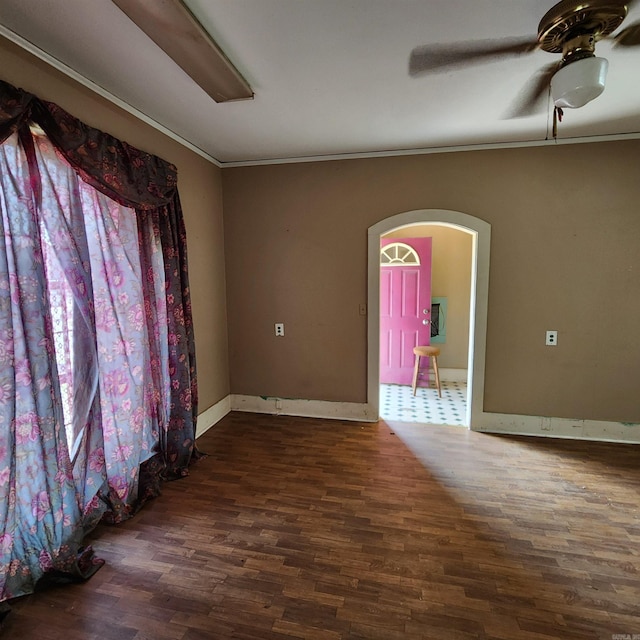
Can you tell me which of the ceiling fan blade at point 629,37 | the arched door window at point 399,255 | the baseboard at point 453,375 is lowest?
the baseboard at point 453,375

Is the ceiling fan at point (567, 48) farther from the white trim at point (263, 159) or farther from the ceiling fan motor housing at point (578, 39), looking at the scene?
the white trim at point (263, 159)

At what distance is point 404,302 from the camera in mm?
4668

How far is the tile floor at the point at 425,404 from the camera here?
360cm

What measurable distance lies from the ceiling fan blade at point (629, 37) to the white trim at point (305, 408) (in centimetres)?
303

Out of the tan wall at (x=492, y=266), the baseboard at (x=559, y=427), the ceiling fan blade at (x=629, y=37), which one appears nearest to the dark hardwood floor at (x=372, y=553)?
the baseboard at (x=559, y=427)

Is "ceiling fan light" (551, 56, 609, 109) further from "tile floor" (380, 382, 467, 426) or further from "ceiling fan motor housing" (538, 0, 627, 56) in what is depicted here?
"tile floor" (380, 382, 467, 426)

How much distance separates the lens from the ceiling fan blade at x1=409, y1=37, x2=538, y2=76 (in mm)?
1635

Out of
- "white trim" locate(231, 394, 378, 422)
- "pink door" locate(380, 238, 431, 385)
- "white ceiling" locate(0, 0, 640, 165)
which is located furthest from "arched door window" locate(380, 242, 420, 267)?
"white trim" locate(231, 394, 378, 422)

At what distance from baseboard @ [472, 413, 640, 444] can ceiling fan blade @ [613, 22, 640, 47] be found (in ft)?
8.94

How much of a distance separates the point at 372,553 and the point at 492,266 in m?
2.52

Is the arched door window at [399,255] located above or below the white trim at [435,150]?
below

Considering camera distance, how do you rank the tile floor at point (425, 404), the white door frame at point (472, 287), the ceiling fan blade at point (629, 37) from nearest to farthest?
the ceiling fan blade at point (629, 37) → the white door frame at point (472, 287) → the tile floor at point (425, 404)

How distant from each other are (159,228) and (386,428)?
268 centimetres

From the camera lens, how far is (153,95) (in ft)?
6.94
